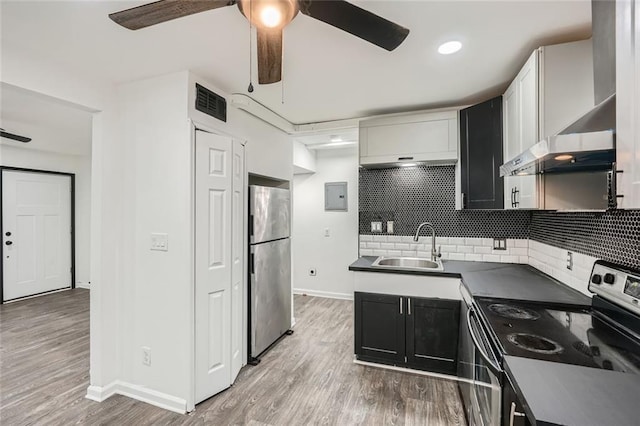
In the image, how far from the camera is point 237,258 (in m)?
2.49

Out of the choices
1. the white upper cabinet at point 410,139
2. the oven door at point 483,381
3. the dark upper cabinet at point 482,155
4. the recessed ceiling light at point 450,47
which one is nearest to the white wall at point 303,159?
the white upper cabinet at point 410,139

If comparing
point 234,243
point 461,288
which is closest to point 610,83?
point 461,288

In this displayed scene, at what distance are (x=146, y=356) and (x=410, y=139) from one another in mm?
2928

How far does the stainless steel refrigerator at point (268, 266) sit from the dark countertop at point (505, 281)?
0.87 meters

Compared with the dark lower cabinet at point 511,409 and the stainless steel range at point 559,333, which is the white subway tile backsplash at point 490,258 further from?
the dark lower cabinet at point 511,409

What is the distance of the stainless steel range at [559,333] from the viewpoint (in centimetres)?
110

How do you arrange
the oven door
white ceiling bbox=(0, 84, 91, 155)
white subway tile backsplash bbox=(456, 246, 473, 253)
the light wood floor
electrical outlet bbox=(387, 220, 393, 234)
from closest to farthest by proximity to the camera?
the oven door
the light wood floor
white ceiling bbox=(0, 84, 91, 155)
white subway tile backsplash bbox=(456, 246, 473, 253)
electrical outlet bbox=(387, 220, 393, 234)

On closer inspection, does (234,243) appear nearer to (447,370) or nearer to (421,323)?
(421,323)

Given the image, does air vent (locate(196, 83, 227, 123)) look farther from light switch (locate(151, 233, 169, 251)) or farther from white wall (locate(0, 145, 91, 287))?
white wall (locate(0, 145, 91, 287))

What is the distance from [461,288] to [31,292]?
20.4 ft

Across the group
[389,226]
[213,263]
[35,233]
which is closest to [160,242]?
[213,263]

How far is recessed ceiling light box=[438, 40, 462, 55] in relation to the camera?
1725 millimetres

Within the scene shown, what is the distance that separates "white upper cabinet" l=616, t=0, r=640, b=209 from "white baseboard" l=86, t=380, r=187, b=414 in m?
2.67

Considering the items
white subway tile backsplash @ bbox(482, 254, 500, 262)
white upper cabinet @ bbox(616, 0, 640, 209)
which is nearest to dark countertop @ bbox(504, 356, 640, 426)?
white upper cabinet @ bbox(616, 0, 640, 209)
